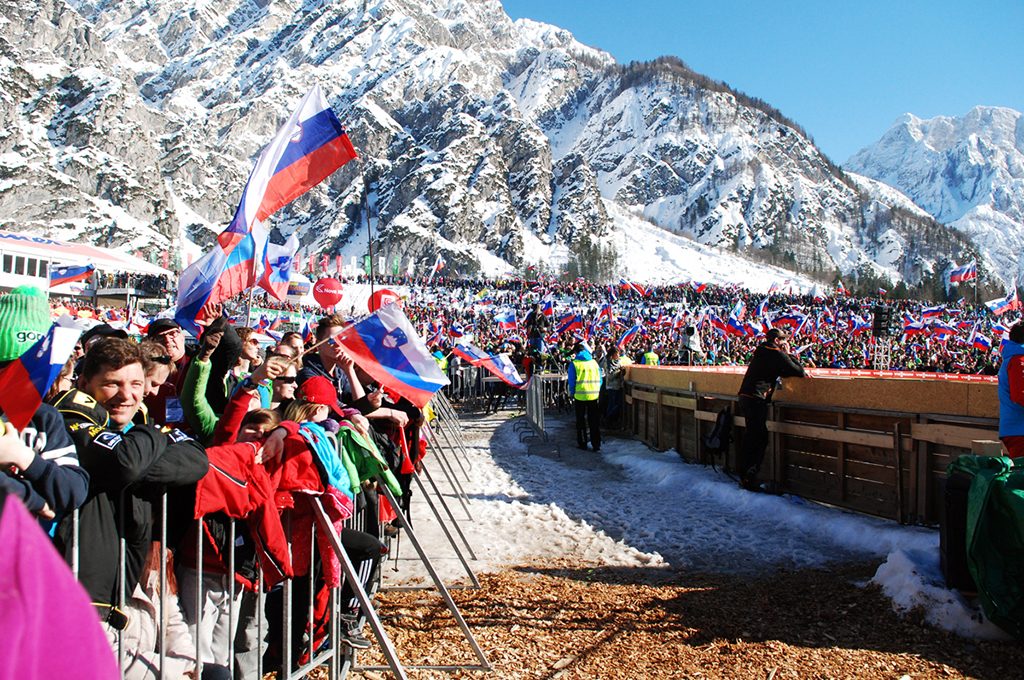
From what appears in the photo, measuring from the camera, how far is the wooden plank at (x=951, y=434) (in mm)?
5844

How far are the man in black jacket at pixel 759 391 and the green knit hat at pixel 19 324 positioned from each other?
6.67m

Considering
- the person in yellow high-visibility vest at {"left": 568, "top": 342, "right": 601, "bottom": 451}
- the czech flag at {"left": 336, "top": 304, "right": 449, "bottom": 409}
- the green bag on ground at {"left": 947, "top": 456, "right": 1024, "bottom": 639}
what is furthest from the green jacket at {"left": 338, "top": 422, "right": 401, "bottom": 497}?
the person in yellow high-visibility vest at {"left": 568, "top": 342, "right": 601, "bottom": 451}

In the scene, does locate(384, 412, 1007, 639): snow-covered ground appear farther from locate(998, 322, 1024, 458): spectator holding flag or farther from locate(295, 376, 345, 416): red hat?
locate(295, 376, 345, 416): red hat

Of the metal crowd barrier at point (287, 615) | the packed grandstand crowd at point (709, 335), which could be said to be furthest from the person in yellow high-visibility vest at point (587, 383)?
the metal crowd barrier at point (287, 615)

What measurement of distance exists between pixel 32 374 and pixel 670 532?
5.82 m

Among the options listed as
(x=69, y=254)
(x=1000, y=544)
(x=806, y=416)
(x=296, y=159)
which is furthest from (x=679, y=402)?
(x=69, y=254)

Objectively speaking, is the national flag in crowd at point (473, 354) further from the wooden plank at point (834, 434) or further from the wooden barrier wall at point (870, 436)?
the wooden plank at point (834, 434)

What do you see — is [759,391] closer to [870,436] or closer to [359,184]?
[870,436]

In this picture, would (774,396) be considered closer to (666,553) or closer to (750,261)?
(666,553)

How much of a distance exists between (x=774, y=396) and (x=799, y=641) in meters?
4.16

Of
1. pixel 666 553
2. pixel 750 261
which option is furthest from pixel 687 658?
pixel 750 261

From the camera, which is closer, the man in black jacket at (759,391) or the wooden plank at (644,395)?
the man in black jacket at (759,391)

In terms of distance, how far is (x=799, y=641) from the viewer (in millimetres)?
4281

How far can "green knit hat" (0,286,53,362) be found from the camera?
2564mm
